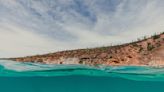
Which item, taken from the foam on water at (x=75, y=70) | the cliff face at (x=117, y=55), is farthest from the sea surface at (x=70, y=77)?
the cliff face at (x=117, y=55)

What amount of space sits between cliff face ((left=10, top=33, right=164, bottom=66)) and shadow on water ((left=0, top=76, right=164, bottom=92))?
Answer: 30.0 ft

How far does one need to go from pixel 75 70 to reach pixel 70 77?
2835 millimetres

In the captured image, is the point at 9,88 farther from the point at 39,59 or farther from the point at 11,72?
the point at 39,59

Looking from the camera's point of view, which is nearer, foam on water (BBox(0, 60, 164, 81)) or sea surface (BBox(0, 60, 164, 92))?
foam on water (BBox(0, 60, 164, 81))

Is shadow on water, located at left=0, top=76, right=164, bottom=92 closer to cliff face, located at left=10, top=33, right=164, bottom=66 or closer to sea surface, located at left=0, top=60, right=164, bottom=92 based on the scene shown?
sea surface, located at left=0, top=60, right=164, bottom=92

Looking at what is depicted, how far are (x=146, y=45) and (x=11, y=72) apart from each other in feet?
93.5

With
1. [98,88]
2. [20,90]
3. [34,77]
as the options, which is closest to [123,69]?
[98,88]

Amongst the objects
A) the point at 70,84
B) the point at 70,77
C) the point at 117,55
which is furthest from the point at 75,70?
the point at 117,55

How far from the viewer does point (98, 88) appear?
2828 centimetres

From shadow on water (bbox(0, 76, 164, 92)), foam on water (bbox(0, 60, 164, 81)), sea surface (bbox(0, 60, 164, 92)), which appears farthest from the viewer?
shadow on water (bbox(0, 76, 164, 92))

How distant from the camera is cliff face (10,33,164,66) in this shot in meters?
42.2

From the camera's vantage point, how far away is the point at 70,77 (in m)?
27.7

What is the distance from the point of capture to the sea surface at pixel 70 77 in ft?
78.6

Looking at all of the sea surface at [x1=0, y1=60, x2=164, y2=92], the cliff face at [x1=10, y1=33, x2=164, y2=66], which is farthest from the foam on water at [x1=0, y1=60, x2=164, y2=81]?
the cliff face at [x1=10, y1=33, x2=164, y2=66]
